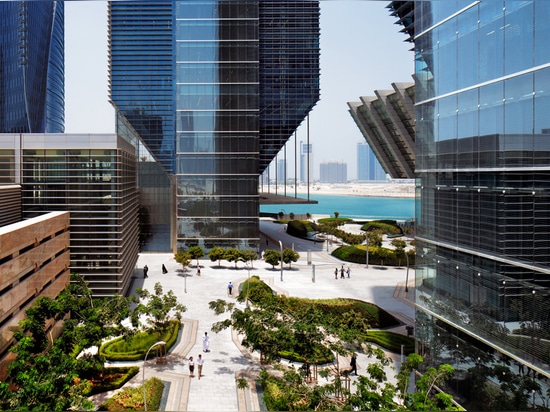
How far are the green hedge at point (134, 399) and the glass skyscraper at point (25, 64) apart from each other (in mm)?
92889

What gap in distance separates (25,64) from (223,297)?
294ft

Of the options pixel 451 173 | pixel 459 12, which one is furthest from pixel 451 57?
pixel 451 173

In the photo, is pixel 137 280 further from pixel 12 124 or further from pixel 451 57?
pixel 12 124

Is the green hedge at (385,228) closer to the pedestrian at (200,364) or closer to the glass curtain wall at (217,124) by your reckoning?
the glass curtain wall at (217,124)

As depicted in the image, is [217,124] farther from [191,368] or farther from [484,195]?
[484,195]

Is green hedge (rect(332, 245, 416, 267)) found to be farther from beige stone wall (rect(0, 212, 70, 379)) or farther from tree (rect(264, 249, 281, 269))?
beige stone wall (rect(0, 212, 70, 379))

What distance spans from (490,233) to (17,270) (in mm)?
14630

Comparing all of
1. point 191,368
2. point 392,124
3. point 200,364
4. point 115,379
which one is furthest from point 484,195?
point 392,124

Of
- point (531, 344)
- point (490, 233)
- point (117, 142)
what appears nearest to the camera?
point (531, 344)

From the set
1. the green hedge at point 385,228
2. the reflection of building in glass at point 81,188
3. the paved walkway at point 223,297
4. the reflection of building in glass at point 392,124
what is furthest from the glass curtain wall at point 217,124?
the green hedge at point 385,228

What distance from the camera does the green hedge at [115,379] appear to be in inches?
667

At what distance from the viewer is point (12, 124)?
322 feet

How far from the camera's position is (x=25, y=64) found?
9750cm

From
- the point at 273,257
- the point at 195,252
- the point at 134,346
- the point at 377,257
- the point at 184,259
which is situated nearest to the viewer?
the point at 134,346
